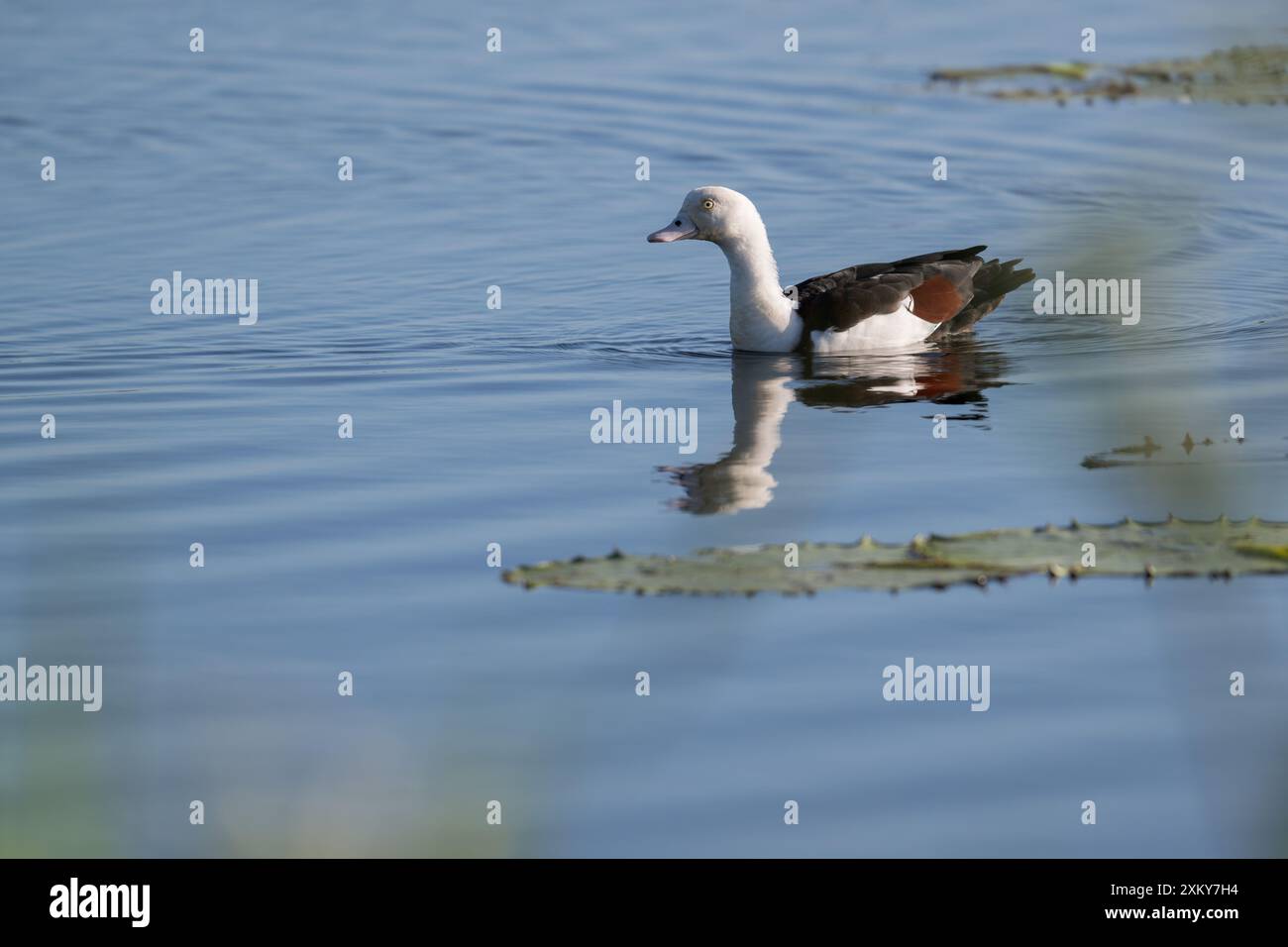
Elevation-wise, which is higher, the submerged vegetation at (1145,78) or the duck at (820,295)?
the submerged vegetation at (1145,78)

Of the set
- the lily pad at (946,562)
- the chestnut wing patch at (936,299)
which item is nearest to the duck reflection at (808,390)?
the chestnut wing patch at (936,299)

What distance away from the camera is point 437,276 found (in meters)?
14.4

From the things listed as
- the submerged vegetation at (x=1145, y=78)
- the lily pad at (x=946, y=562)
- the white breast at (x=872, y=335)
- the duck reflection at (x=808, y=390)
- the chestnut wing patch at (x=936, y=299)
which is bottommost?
the lily pad at (x=946, y=562)

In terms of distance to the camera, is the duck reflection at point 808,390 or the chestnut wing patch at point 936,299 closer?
the duck reflection at point 808,390

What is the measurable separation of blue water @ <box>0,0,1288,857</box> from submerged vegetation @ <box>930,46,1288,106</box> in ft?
1.57

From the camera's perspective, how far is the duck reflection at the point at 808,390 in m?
9.18

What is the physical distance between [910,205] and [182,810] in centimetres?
1259

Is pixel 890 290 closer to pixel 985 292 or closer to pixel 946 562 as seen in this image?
pixel 985 292

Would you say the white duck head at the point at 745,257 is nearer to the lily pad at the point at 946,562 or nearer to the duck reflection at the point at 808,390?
the duck reflection at the point at 808,390

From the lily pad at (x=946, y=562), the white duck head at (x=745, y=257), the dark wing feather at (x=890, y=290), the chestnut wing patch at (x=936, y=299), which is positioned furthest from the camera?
the chestnut wing patch at (x=936, y=299)

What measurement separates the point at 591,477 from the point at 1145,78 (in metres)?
14.4

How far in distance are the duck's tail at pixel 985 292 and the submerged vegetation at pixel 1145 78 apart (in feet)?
27.5

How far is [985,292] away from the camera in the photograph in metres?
12.5

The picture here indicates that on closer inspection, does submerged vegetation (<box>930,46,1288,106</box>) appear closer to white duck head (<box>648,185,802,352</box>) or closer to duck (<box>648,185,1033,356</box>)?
duck (<box>648,185,1033,356</box>)
